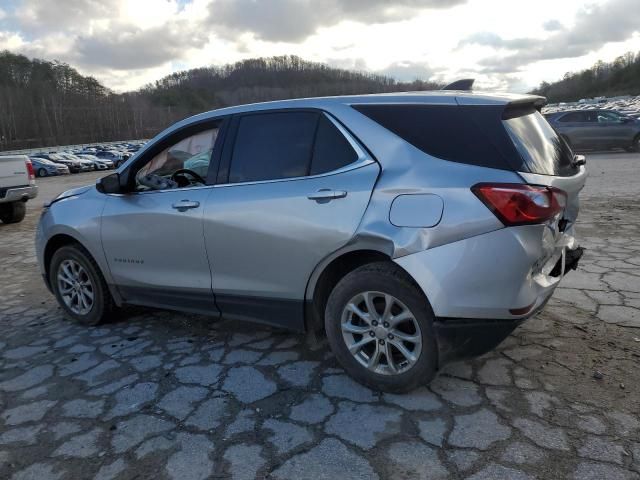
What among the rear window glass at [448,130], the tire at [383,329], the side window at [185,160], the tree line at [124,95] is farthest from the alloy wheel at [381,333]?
the tree line at [124,95]

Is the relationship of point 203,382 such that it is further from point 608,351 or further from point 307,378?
point 608,351

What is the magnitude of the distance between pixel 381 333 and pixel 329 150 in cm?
111

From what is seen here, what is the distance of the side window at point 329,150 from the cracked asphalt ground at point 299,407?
51.2 inches

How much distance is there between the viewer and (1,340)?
4227mm

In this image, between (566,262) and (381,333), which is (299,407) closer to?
(381,333)

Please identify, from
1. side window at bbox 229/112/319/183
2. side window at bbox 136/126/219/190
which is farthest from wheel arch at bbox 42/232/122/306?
side window at bbox 229/112/319/183

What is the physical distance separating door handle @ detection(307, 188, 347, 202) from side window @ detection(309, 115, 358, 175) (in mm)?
152

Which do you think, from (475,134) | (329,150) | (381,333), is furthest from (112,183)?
(475,134)

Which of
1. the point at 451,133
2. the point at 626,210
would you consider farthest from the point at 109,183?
the point at 626,210

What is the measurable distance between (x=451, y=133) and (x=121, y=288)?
2.85 metres

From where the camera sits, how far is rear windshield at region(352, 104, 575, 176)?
267cm

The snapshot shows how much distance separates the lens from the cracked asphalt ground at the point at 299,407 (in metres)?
2.39

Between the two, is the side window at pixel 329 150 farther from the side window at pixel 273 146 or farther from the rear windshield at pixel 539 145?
the rear windshield at pixel 539 145

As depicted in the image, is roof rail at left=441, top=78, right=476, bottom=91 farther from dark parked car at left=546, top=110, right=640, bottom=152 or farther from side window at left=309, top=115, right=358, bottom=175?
dark parked car at left=546, top=110, right=640, bottom=152
